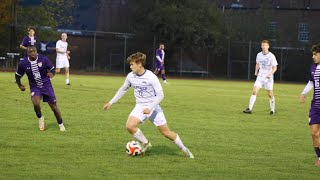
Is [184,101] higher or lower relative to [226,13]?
lower

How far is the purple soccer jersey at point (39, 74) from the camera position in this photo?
15062 millimetres

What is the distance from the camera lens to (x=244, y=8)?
71.2 meters

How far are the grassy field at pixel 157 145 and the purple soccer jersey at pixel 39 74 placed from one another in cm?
87

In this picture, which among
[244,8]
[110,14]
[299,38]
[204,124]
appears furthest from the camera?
[244,8]

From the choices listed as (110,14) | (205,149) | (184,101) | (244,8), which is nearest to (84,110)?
(184,101)

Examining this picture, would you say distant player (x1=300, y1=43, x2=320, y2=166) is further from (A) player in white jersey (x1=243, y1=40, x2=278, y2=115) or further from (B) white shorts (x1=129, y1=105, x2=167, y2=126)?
(A) player in white jersey (x1=243, y1=40, x2=278, y2=115)

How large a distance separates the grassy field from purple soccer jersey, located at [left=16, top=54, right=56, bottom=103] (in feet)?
2.84

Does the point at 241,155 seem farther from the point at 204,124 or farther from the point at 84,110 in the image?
the point at 84,110

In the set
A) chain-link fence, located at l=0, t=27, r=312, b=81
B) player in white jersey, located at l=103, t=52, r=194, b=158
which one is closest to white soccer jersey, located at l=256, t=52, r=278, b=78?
player in white jersey, located at l=103, t=52, r=194, b=158

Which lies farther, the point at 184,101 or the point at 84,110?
the point at 184,101

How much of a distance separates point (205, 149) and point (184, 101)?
12.2m

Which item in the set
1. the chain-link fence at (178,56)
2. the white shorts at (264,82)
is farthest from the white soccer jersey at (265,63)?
the chain-link fence at (178,56)

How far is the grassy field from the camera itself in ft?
35.2

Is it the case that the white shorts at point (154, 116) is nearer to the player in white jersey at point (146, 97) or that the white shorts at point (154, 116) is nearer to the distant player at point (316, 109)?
the player in white jersey at point (146, 97)
